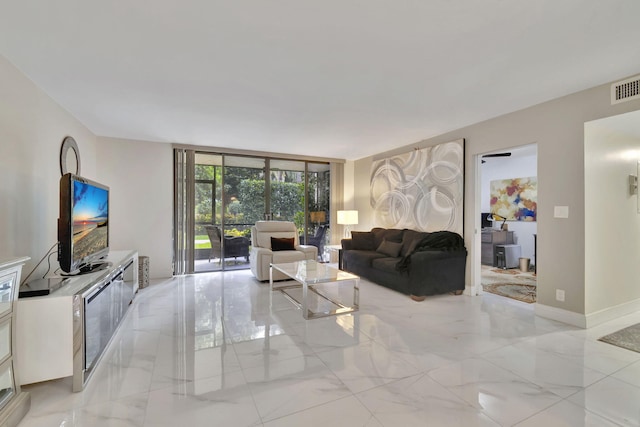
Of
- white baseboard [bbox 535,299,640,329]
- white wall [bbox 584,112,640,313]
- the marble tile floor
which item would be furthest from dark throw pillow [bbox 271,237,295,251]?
white wall [bbox 584,112,640,313]

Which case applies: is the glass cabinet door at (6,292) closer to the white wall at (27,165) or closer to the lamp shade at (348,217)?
the white wall at (27,165)

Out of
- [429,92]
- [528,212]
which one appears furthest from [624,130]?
[528,212]

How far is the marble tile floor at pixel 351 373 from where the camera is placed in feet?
5.27

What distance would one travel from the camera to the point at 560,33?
192 cm

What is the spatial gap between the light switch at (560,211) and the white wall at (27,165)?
16.6 feet

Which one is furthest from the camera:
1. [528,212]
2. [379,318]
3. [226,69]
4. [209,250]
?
[528,212]

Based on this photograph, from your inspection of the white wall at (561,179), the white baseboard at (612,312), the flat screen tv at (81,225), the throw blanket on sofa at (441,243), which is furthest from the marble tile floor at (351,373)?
the throw blanket on sofa at (441,243)

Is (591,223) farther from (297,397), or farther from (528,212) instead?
(528,212)

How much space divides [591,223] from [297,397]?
3.27 metres

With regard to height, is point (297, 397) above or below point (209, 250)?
below

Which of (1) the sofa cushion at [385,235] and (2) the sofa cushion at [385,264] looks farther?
(1) the sofa cushion at [385,235]

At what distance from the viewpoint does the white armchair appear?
4551 mm

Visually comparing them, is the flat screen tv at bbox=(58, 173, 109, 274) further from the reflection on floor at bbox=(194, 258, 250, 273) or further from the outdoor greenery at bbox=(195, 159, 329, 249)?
the reflection on floor at bbox=(194, 258, 250, 273)

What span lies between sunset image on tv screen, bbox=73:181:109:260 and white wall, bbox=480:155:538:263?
7235 millimetres
